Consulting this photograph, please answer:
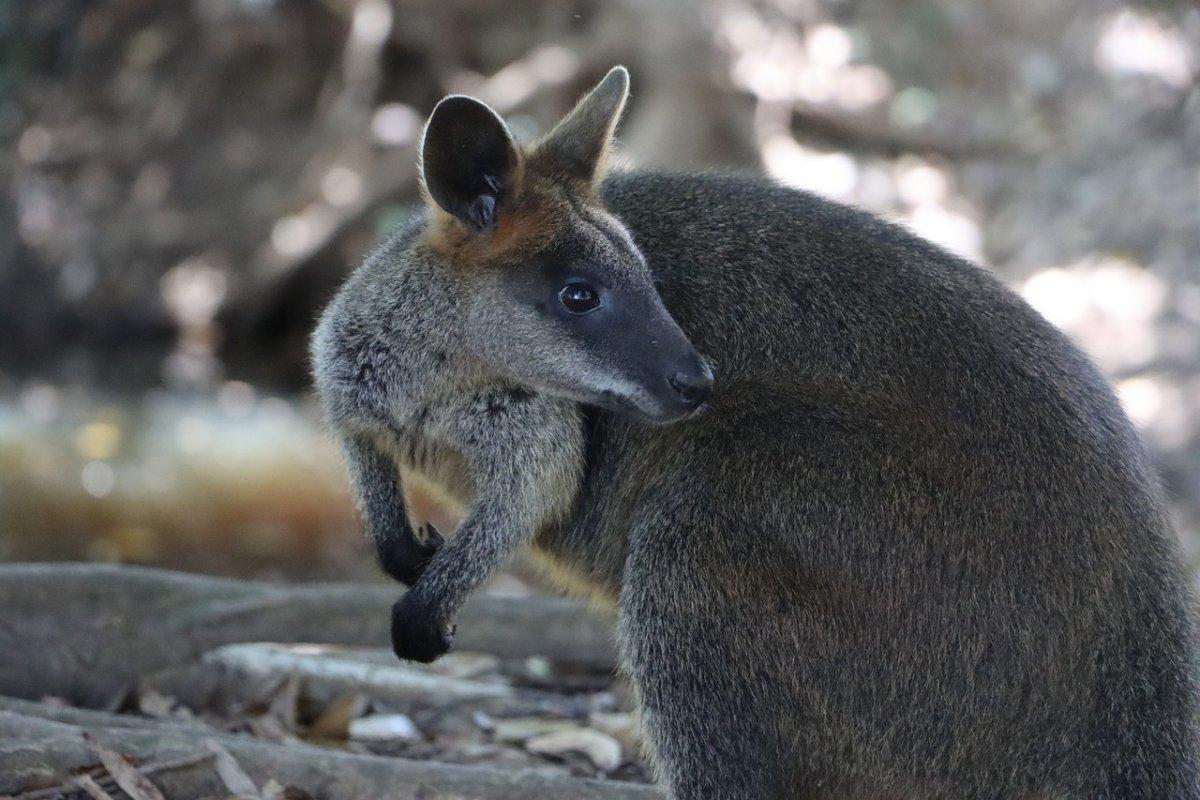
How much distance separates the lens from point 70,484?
990 cm

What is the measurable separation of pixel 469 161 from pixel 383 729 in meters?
2.38

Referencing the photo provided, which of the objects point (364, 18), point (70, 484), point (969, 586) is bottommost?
point (70, 484)

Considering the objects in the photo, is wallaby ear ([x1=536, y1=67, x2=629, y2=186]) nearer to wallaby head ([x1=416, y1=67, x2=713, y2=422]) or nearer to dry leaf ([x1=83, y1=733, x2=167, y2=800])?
wallaby head ([x1=416, y1=67, x2=713, y2=422])

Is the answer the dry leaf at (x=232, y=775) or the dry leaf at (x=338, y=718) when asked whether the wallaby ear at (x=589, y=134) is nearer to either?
the dry leaf at (x=232, y=775)

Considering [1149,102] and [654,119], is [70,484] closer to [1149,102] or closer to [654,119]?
[654,119]

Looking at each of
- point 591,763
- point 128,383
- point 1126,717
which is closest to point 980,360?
point 1126,717

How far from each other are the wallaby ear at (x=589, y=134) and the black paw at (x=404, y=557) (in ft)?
4.40

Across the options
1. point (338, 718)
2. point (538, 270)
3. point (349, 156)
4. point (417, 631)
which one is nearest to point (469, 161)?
point (538, 270)

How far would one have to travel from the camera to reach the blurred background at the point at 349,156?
35.2ft

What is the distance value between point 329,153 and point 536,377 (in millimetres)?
10718

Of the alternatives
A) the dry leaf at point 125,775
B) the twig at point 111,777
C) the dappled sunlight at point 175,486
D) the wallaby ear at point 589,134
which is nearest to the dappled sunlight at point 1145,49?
the dappled sunlight at point 175,486

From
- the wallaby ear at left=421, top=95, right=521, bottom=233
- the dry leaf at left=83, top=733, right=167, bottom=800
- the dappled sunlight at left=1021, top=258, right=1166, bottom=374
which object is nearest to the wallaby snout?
the wallaby ear at left=421, top=95, right=521, bottom=233

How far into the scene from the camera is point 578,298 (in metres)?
4.27

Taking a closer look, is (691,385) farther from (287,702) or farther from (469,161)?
(287,702)
